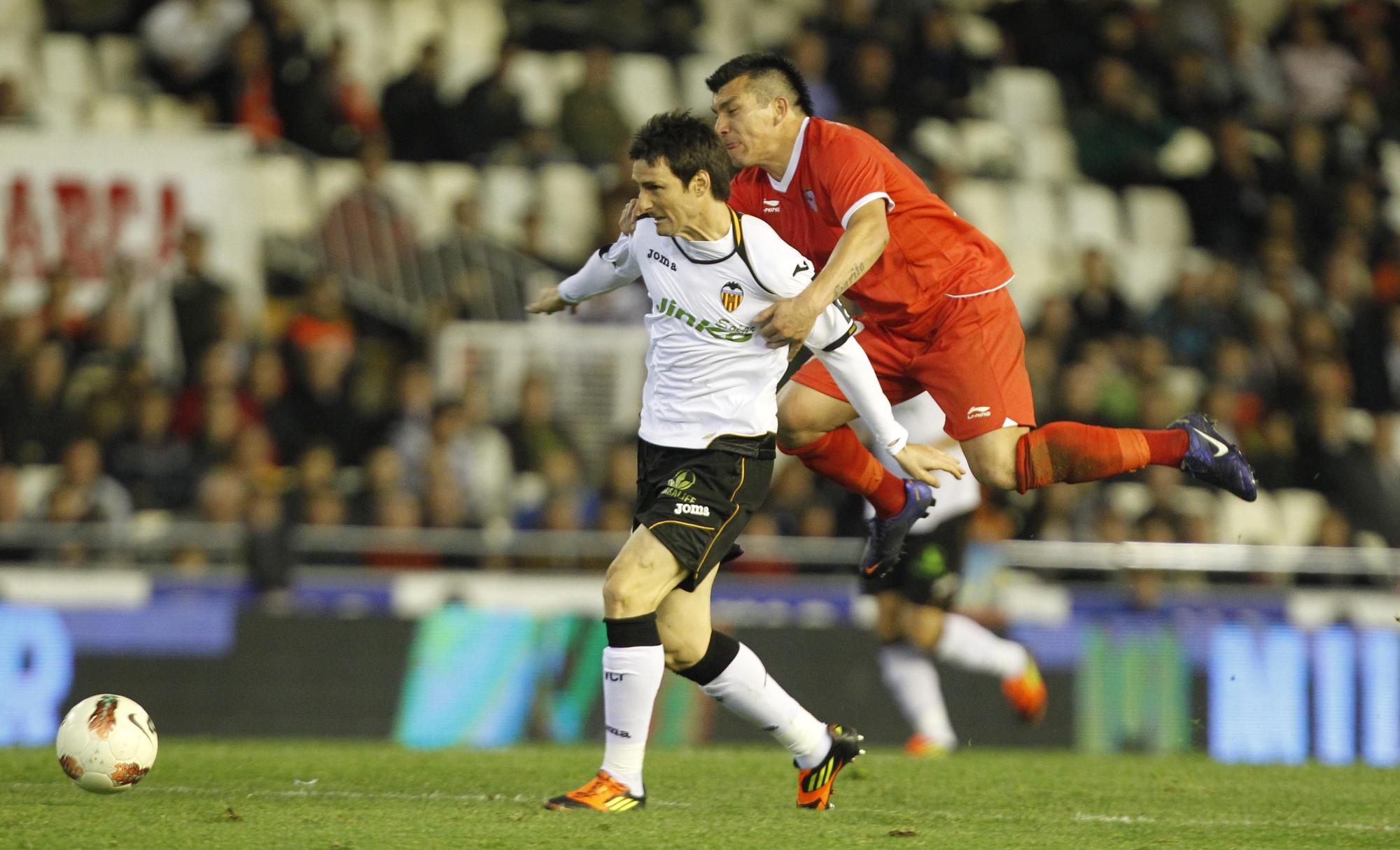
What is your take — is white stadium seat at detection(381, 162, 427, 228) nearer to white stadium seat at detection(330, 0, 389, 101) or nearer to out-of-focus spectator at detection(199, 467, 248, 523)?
white stadium seat at detection(330, 0, 389, 101)

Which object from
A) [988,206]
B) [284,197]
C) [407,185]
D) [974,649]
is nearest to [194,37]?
[284,197]

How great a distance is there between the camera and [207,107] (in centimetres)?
1477

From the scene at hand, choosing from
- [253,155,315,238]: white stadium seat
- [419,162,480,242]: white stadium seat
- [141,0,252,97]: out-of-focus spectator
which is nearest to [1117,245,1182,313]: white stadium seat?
[419,162,480,242]: white stadium seat

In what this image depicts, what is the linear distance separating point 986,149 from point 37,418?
8665mm

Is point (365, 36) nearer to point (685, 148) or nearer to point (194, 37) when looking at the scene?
point (194, 37)

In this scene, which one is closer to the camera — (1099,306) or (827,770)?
(827,770)

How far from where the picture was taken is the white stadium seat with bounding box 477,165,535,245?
595 inches

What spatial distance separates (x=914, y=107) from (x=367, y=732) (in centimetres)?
799

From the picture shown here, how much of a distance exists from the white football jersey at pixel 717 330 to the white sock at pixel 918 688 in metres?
4.12

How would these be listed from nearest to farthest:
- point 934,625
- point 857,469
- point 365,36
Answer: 1. point 857,469
2. point 934,625
3. point 365,36

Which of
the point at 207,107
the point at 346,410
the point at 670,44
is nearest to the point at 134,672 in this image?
the point at 346,410

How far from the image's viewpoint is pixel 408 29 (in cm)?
1661

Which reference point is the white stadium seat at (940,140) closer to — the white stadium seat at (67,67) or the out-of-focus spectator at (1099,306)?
the out-of-focus spectator at (1099,306)

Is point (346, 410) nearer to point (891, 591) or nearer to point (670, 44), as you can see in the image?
point (891, 591)
